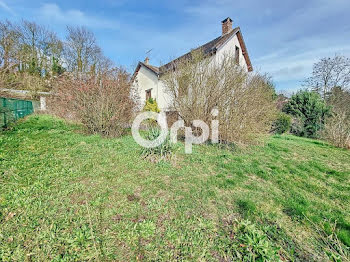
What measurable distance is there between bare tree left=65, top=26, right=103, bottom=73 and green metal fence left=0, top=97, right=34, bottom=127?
12.0m

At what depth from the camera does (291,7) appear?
25.4ft

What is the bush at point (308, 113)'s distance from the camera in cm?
1400

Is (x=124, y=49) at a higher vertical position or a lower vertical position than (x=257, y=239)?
higher

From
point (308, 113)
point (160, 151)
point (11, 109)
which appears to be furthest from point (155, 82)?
point (308, 113)

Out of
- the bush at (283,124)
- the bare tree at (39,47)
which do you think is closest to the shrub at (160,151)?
the bush at (283,124)

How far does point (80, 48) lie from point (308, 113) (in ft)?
100

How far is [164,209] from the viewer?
2490 mm

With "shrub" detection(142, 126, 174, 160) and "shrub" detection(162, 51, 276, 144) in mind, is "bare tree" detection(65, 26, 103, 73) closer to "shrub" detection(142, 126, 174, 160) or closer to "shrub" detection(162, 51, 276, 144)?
"shrub" detection(162, 51, 276, 144)

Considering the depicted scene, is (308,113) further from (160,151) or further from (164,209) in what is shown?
(164,209)

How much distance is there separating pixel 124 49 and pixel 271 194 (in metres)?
15.8

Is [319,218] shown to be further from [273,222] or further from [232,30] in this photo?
[232,30]

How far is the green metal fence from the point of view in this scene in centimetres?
729

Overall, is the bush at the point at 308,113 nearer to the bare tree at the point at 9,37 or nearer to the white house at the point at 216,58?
the white house at the point at 216,58

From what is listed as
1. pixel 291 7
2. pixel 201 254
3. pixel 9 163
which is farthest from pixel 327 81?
pixel 9 163
